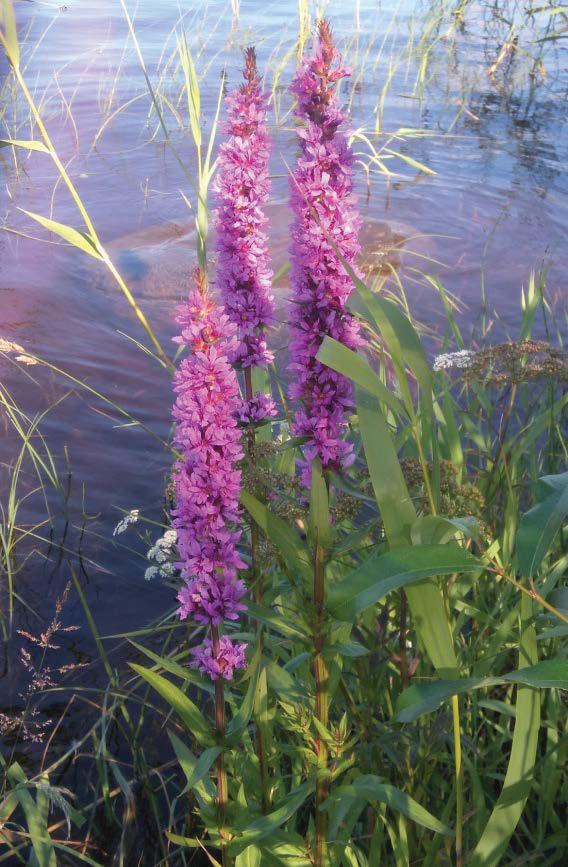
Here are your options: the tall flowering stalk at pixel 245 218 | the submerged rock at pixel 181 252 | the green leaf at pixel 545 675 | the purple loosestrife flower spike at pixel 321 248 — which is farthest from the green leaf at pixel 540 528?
the submerged rock at pixel 181 252

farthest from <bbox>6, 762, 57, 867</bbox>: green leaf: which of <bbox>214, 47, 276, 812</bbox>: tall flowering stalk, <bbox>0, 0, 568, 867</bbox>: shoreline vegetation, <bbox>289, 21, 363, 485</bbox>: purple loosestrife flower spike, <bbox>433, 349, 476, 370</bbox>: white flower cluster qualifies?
<bbox>433, 349, 476, 370</bbox>: white flower cluster

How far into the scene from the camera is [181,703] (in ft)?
5.26

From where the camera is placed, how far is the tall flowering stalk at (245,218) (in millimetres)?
2088

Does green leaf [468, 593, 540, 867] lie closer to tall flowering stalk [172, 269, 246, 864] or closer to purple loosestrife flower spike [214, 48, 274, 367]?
tall flowering stalk [172, 269, 246, 864]

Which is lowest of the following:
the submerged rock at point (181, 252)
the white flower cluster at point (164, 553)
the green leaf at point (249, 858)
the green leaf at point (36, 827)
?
the green leaf at point (36, 827)

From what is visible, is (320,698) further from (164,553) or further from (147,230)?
(147,230)

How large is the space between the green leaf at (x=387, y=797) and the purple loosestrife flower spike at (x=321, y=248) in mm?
684

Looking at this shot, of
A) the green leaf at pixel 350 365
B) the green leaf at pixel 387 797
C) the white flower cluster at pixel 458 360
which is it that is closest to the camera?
the green leaf at pixel 350 365

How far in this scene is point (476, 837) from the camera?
1.93 m

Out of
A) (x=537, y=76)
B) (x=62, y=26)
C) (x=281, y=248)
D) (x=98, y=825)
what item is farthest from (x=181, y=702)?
(x=62, y=26)

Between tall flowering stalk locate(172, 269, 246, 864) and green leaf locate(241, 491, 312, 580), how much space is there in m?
0.09

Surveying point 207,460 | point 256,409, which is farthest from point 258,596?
point 207,460

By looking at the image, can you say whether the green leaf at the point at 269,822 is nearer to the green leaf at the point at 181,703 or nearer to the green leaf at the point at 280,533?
the green leaf at the point at 181,703

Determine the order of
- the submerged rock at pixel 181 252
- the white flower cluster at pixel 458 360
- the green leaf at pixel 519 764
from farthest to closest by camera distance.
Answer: the submerged rock at pixel 181 252 → the white flower cluster at pixel 458 360 → the green leaf at pixel 519 764
